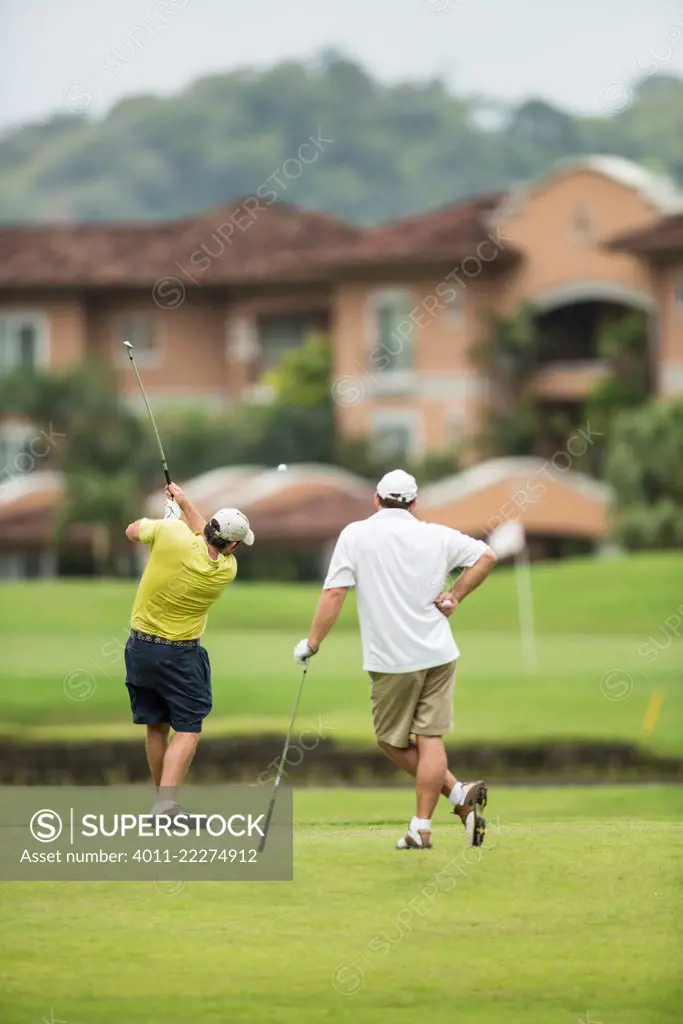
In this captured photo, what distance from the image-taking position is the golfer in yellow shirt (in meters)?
9.41

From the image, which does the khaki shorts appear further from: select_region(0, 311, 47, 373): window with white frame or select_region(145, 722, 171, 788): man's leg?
select_region(0, 311, 47, 373): window with white frame

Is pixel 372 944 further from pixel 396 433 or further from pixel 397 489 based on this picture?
pixel 396 433

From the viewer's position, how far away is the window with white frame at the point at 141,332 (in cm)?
6191

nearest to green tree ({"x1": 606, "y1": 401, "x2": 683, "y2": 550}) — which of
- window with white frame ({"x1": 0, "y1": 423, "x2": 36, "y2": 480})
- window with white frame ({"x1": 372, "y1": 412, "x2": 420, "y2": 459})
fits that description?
window with white frame ({"x1": 372, "y1": 412, "x2": 420, "y2": 459})

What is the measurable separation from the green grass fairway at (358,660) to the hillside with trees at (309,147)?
64.6m

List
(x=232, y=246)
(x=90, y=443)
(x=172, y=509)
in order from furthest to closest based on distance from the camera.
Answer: (x=232, y=246) → (x=90, y=443) → (x=172, y=509)

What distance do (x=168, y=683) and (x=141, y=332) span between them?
175 feet

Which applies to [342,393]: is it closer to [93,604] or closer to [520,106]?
[93,604]

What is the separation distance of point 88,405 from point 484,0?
201 feet

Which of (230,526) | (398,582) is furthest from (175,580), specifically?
(398,582)

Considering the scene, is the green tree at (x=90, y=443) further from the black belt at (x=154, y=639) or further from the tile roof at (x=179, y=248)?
the black belt at (x=154, y=639)

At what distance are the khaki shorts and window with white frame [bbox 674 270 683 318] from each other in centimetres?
4193

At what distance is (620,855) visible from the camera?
8.76m

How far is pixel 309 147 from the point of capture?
10669 centimetres
